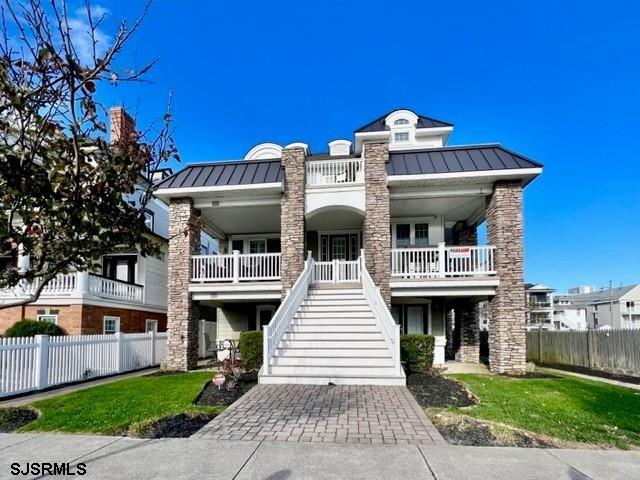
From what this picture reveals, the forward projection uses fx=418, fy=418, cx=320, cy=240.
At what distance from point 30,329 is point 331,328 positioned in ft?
28.6

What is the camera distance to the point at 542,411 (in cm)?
709

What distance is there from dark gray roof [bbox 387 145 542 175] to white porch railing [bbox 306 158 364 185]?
1224mm

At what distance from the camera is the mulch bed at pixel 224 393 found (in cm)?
778

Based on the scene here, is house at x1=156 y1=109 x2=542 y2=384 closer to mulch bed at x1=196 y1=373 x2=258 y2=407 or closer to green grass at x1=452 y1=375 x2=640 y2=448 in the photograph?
mulch bed at x1=196 y1=373 x2=258 y2=407

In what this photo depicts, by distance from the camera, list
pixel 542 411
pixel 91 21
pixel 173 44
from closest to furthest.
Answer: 1. pixel 91 21
2. pixel 173 44
3. pixel 542 411

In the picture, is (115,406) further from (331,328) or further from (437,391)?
(437,391)

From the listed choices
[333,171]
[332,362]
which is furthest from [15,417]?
[333,171]

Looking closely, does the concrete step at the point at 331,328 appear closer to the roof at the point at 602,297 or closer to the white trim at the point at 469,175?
the white trim at the point at 469,175

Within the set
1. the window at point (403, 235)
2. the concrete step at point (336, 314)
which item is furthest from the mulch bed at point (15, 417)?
the window at point (403, 235)

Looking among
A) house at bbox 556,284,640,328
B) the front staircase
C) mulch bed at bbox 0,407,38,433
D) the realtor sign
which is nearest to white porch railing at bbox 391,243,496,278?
the realtor sign

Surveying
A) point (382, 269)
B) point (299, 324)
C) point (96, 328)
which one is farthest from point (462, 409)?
point (96, 328)

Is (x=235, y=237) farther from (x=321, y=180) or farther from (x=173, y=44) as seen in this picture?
(x=173, y=44)

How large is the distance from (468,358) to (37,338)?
42.8 feet

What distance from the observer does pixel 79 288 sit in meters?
14.0
